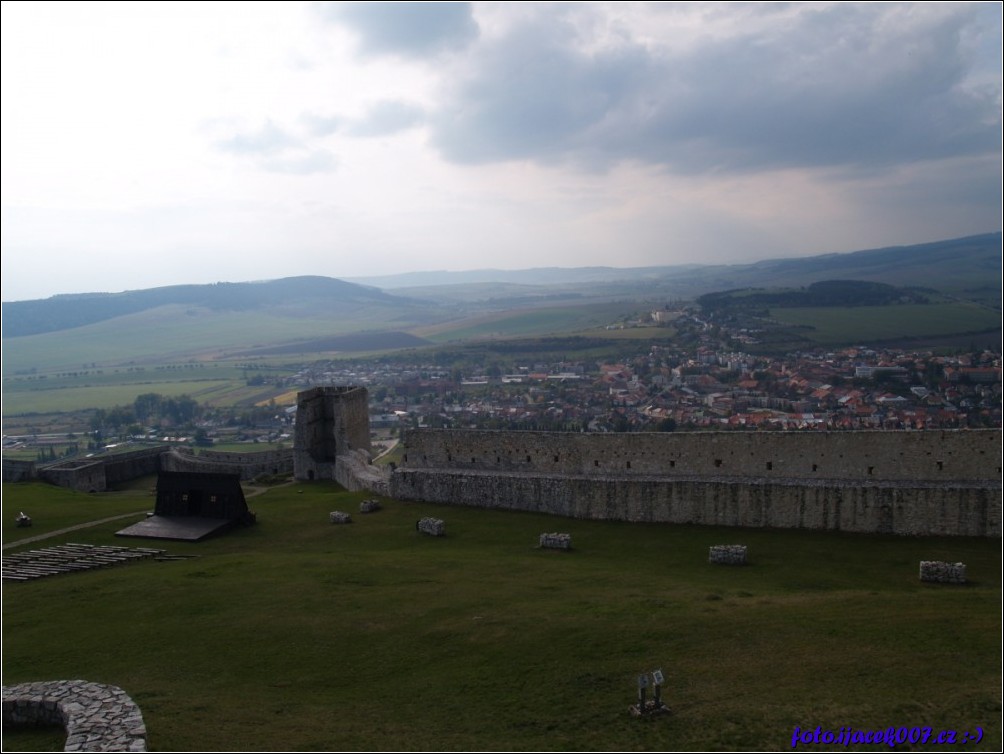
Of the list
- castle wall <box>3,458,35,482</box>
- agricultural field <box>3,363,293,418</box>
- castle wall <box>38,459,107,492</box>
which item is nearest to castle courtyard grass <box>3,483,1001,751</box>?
castle wall <box>38,459,107,492</box>

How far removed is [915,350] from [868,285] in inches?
4023

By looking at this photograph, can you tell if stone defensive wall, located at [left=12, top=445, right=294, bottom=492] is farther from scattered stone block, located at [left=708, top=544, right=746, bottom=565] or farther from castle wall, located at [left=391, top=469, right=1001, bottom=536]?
scattered stone block, located at [left=708, top=544, right=746, bottom=565]

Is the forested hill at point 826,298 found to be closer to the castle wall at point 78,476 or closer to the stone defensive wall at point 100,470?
the stone defensive wall at point 100,470

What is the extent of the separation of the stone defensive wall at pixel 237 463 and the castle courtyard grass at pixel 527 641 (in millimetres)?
24359

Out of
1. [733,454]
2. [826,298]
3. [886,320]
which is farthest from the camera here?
[826,298]

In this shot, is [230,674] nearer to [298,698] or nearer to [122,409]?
[298,698]

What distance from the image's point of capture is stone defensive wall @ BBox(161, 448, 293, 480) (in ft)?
170

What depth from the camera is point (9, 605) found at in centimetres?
2281

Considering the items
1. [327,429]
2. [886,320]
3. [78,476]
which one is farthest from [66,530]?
[886,320]

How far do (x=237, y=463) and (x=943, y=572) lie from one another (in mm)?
44386

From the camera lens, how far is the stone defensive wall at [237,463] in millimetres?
51906

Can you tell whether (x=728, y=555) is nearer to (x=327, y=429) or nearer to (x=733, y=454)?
(x=733, y=454)

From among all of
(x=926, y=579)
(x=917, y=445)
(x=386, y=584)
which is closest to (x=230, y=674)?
(x=386, y=584)

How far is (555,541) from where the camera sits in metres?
26.8
